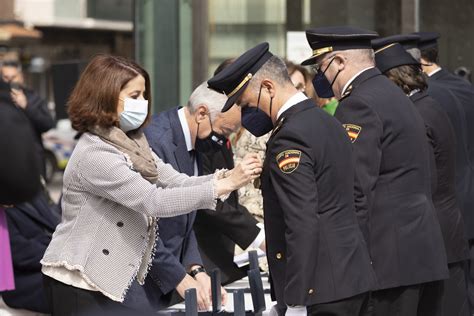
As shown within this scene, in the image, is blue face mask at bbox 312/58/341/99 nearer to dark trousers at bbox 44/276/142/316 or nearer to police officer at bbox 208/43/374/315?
police officer at bbox 208/43/374/315

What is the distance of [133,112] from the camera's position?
469 centimetres

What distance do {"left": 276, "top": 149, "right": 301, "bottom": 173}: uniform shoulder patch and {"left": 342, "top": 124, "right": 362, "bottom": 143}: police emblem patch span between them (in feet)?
1.89

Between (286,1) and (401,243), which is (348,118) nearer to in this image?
(401,243)

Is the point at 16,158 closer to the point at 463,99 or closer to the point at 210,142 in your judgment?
the point at 210,142

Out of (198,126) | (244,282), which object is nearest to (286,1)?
(244,282)

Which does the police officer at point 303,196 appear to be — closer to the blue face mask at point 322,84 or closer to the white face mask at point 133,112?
the white face mask at point 133,112

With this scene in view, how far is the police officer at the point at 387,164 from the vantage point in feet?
15.6

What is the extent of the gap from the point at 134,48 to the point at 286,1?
1.51 m

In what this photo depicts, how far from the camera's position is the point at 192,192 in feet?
14.8

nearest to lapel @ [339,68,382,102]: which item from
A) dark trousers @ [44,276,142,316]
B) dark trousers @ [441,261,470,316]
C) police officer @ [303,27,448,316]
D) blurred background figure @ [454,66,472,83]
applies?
police officer @ [303,27,448,316]

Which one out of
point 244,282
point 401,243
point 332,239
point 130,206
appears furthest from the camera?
point 244,282

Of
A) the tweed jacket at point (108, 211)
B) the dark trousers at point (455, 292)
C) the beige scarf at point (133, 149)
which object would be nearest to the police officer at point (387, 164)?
the tweed jacket at point (108, 211)

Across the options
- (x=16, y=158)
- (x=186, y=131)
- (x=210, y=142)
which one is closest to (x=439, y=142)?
(x=210, y=142)

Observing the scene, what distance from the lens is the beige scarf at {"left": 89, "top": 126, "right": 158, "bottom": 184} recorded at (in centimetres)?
464
